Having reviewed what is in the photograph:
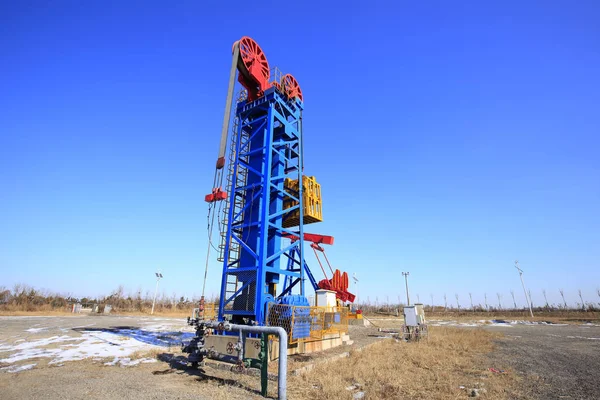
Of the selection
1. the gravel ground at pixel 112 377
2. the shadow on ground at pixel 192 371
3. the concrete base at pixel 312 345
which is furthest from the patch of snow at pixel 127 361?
the concrete base at pixel 312 345

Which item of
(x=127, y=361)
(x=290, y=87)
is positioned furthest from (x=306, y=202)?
(x=127, y=361)

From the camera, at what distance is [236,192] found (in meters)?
14.8

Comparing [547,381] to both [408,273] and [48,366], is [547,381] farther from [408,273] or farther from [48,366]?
[408,273]

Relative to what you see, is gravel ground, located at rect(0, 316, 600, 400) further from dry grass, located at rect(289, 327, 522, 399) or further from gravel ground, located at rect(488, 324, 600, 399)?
dry grass, located at rect(289, 327, 522, 399)

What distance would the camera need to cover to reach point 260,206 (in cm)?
1358

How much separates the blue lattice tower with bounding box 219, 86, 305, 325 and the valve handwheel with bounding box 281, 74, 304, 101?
0.32 metres

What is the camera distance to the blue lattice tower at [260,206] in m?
12.7

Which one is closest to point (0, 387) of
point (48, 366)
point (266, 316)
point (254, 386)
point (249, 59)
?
point (48, 366)

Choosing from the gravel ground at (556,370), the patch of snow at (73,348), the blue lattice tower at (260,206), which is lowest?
the gravel ground at (556,370)

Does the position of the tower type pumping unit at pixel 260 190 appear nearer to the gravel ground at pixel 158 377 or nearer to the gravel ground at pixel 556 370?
the gravel ground at pixel 158 377

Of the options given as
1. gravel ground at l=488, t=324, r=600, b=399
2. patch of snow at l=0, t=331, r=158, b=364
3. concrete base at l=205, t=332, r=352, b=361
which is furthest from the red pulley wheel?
gravel ground at l=488, t=324, r=600, b=399

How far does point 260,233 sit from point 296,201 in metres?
3.91

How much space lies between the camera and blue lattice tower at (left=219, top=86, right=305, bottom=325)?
12.7 m

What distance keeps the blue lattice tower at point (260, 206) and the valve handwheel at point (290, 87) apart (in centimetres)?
32
